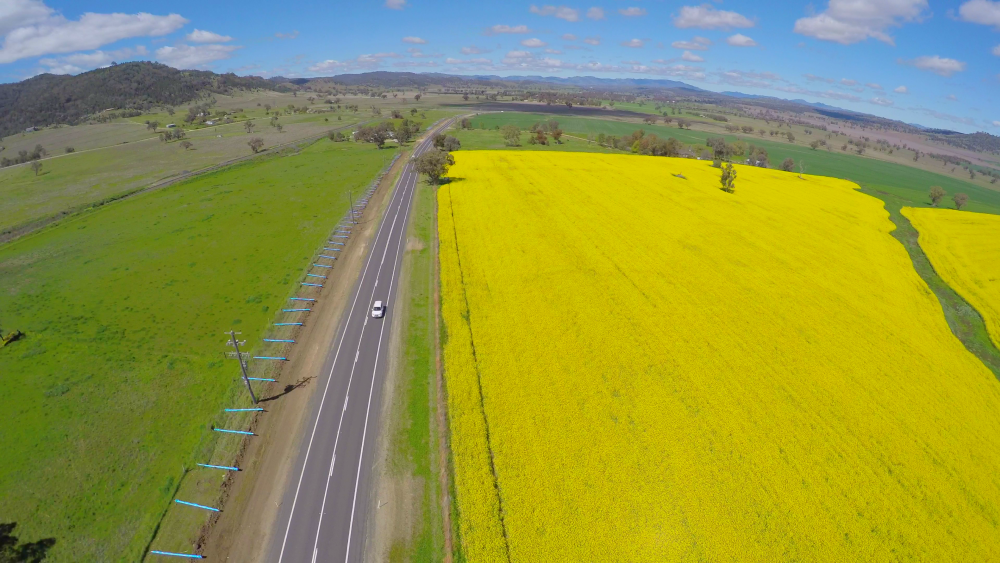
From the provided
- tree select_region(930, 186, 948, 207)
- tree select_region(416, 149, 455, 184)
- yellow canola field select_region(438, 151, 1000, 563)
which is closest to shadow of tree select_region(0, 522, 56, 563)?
yellow canola field select_region(438, 151, 1000, 563)

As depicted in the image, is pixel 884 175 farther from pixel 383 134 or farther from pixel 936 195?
pixel 383 134

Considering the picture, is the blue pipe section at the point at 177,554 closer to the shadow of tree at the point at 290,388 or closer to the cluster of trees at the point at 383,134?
the shadow of tree at the point at 290,388

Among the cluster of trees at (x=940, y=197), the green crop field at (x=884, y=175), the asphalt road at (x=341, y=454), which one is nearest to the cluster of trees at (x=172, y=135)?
the green crop field at (x=884, y=175)

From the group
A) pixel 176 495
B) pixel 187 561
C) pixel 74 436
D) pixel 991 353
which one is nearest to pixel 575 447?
pixel 187 561

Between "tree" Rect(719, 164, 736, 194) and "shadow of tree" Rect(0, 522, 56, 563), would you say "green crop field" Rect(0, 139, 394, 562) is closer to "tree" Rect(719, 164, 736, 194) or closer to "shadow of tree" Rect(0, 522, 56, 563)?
"shadow of tree" Rect(0, 522, 56, 563)

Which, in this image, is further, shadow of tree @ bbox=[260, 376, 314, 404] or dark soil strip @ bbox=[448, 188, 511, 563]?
shadow of tree @ bbox=[260, 376, 314, 404]

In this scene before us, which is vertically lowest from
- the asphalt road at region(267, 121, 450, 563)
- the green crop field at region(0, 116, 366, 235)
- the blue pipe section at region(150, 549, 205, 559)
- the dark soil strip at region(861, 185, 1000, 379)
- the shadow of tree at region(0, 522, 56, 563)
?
the shadow of tree at region(0, 522, 56, 563)

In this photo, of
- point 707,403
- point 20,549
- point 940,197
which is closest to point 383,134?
point 20,549
